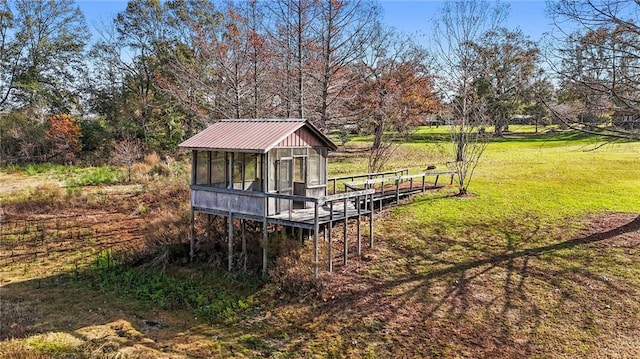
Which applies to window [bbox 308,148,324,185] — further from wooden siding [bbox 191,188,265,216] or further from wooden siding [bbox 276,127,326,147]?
wooden siding [bbox 191,188,265,216]

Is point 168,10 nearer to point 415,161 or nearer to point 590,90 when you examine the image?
point 415,161

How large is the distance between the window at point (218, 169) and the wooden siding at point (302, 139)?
216 centimetres

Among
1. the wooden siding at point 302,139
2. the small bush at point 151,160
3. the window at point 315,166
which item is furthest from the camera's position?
the small bush at point 151,160

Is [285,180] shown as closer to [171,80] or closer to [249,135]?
[249,135]

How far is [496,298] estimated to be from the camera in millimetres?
11492

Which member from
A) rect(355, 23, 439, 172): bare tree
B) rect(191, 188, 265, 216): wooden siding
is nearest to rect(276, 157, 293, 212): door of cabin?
rect(191, 188, 265, 216): wooden siding

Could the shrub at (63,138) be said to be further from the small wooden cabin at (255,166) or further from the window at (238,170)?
the window at (238,170)

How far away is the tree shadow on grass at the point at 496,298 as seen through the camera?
32.4ft

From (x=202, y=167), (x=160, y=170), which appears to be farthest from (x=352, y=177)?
(x=160, y=170)

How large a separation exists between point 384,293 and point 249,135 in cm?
603

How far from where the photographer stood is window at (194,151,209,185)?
14.9 meters

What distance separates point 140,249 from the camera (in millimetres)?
16156

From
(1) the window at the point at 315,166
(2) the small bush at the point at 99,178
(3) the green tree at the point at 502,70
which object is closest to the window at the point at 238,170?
(1) the window at the point at 315,166

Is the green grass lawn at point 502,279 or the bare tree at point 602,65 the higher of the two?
the bare tree at point 602,65
